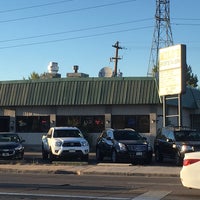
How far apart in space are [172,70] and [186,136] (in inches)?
272

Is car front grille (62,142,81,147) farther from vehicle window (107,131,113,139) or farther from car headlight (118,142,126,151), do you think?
car headlight (118,142,126,151)

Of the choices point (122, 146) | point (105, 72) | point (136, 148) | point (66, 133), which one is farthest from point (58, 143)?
point (105, 72)

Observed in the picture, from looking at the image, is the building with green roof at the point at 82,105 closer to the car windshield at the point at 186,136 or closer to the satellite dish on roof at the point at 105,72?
the satellite dish on roof at the point at 105,72

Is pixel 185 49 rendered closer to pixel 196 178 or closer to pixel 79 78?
pixel 79 78

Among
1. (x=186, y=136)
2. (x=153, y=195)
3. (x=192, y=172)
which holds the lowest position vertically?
(x=153, y=195)

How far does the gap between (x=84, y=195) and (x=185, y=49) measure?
695 inches

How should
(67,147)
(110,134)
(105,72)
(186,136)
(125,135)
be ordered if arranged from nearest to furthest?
1. (186,136)
2. (67,147)
3. (125,135)
4. (110,134)
5. (105,72)

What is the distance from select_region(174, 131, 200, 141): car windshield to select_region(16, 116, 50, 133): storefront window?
47.5ft

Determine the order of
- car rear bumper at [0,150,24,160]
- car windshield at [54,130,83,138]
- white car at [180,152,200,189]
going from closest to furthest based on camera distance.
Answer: white car at [180,152,200,189], car rear bumper at [0,150,24,160], car windshield at [54,130,83,138]

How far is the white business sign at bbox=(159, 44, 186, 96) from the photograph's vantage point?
2805 centimetres

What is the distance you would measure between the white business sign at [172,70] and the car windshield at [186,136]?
5.12 m

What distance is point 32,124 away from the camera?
117ft

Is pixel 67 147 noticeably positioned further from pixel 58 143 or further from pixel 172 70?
pixel 172 70

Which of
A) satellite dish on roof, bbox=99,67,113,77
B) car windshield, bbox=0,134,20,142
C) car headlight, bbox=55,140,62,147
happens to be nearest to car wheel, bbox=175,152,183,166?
car headlight, bbox=55,140,62,147
